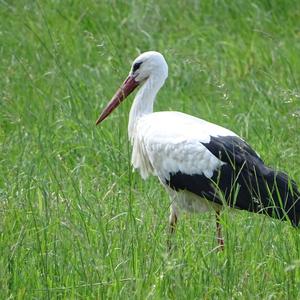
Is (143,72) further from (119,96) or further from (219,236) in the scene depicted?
(219,236)

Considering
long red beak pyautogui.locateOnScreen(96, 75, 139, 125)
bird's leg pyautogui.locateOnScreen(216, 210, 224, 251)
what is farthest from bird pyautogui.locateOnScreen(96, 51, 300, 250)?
long red beak pyautogui.locateOnScreen(96, 75, 139, 125)

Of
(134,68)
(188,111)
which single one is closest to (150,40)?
(188,111)

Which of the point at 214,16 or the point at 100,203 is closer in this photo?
the point at 100,203

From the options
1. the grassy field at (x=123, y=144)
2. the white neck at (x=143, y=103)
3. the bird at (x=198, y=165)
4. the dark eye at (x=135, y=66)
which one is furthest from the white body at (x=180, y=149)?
the dark eye at (x=135, y=66)

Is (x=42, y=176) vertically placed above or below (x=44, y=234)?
below

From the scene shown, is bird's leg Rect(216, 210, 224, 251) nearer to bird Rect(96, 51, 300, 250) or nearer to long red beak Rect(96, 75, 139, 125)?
bird Rect(96, 51, 300, 250)

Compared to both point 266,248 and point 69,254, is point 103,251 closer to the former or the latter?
point 69,254

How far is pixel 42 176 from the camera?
682 cm

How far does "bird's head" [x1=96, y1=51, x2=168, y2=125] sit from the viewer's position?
22.8 ft

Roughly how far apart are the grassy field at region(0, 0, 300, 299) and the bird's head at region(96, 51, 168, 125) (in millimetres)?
195

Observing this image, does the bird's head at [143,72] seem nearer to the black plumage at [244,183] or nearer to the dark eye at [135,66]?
the dark eye at [135,66]

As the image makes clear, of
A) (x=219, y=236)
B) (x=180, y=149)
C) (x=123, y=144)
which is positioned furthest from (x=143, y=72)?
(x=219, y=236)

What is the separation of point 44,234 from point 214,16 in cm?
489

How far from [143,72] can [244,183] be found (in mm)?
1273
